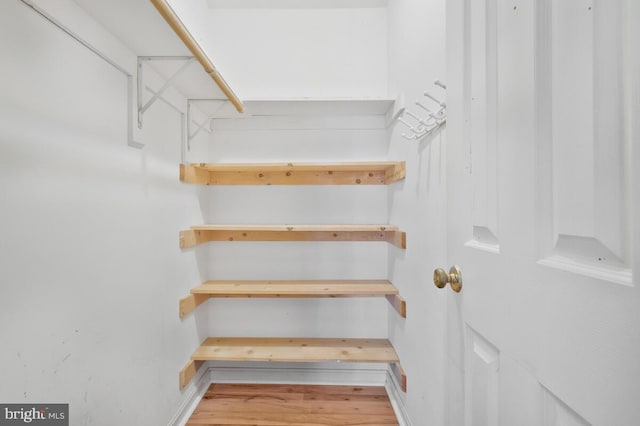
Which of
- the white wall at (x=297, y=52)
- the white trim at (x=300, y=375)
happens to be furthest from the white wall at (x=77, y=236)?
the white wall at (x=297, y=52)

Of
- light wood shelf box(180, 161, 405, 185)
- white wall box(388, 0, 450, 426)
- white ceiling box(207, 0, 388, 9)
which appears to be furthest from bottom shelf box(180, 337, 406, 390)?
white ceiling box(207, 0, 388, 9)

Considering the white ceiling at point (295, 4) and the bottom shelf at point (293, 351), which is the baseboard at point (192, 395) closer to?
the bottom shelf at point (293, 351)

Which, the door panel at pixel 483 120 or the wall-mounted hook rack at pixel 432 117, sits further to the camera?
the wall-mounted hook rack at pixel 432 117

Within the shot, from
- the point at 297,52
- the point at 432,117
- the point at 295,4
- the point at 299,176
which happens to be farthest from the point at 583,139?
the point at 295,4

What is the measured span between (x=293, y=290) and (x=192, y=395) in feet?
2.78

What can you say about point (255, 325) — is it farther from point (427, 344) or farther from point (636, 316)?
point (636, 316)

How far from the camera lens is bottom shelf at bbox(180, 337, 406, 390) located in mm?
1769

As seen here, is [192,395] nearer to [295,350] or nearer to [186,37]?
[295,350]

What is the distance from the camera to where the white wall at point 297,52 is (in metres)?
2.09

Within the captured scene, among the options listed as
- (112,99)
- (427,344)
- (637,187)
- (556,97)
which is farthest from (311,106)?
(637,187)

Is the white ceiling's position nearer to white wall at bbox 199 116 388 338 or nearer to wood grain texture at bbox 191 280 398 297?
white wall at bbox 199 116 388 338

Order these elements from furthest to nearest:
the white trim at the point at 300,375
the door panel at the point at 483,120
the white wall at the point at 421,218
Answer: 1. the white trim at the point at 300,375
2. the white wall at the point at 421,218
3. the door panel at the point at 483,120

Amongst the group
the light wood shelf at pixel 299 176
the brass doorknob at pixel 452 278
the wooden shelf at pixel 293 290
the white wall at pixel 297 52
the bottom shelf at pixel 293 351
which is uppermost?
the white wall at pixel 297 52

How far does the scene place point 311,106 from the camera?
190 centimetres
